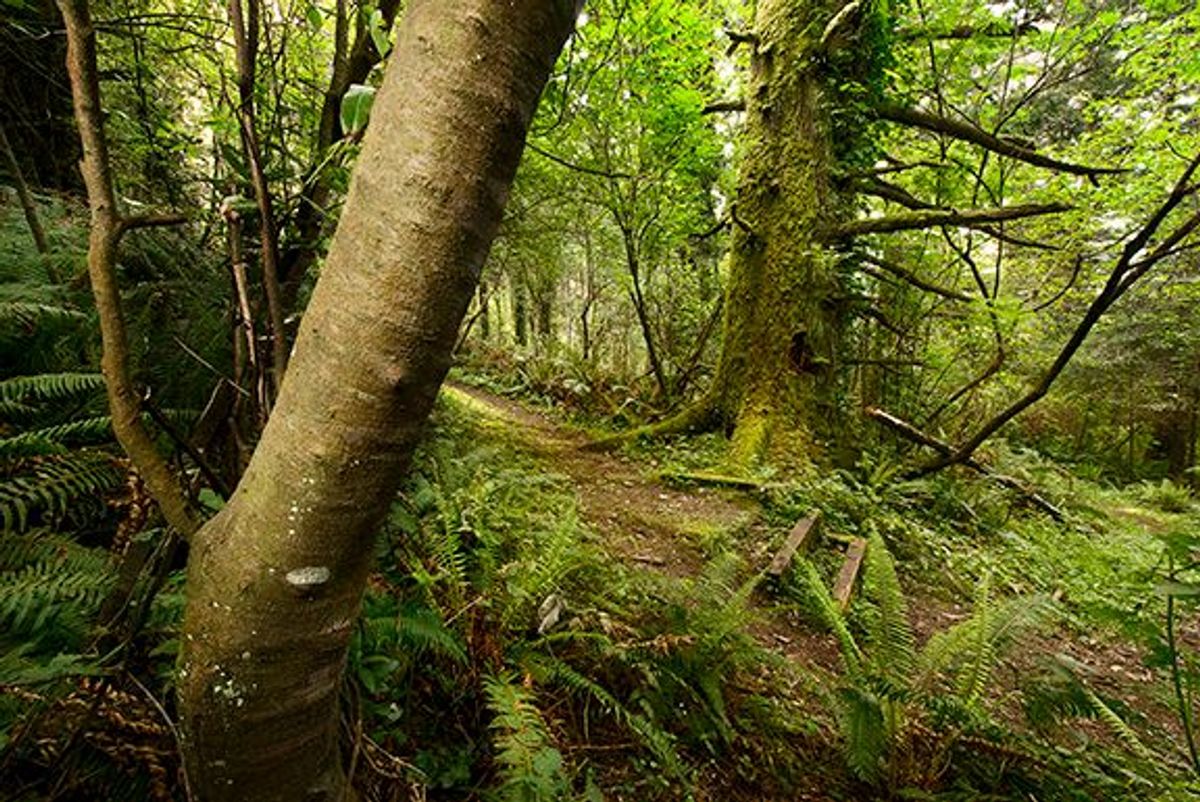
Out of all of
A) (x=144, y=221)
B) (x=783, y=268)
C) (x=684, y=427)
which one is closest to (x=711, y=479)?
(x=684, y=427)

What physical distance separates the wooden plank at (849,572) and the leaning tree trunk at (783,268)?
130cm

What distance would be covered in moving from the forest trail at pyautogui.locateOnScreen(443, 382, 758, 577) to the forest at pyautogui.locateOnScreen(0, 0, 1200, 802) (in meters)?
0.05

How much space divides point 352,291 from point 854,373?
7.76m

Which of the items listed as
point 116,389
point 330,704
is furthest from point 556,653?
point 116,389

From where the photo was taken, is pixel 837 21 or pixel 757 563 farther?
pixel 837 21

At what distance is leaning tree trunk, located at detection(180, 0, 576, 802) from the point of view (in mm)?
730

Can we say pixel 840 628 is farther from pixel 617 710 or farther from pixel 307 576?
pixel 307 576

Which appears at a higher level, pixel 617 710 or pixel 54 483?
pixel 54 483

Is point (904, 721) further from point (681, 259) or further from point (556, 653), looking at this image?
point (681, 259)

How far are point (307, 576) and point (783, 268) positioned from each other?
5815 mm

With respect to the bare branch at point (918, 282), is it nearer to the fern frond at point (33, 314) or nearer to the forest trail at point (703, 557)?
the forest trail at point (703, 557)

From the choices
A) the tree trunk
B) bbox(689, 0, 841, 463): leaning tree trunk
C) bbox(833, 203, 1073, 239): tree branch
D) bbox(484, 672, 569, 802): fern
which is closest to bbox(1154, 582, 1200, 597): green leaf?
bbox(484, 672, 569, 802): fern

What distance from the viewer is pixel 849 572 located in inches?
152

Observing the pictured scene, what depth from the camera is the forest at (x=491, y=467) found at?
0.84 meters
